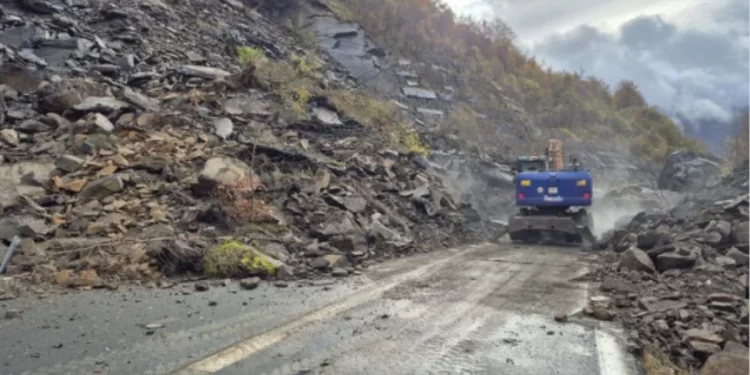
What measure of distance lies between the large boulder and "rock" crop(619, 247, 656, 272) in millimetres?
16794

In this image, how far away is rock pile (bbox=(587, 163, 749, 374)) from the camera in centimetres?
485

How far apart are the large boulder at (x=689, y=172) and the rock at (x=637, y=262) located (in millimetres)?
16794

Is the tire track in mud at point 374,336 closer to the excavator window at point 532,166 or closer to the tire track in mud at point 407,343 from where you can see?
the tire track in mud at point 407,343

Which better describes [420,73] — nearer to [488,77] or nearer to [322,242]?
[488,77]

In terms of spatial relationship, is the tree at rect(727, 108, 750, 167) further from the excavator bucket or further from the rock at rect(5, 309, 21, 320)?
the rock at rect(5, 309, 21, 320)

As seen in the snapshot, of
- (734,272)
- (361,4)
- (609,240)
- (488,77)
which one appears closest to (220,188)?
(734,272)

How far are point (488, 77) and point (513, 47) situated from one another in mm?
8515

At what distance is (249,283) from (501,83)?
99.6 ft

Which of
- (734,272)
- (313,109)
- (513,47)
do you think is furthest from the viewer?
(513,47)

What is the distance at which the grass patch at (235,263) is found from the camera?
24.7 feet

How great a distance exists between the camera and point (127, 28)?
54.3 ft

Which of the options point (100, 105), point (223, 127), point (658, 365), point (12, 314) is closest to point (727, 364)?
point (658, 365)

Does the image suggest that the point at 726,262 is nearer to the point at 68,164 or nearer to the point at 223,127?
the point at 223,127

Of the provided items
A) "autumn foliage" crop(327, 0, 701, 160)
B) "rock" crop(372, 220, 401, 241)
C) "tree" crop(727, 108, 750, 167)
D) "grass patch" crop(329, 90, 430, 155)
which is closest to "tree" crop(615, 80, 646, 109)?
"autumn foliage" crop(327, 0, 701, 160)
